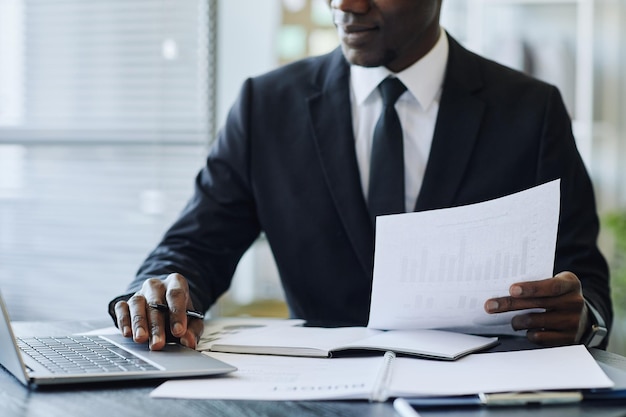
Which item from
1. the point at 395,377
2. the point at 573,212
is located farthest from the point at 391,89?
the point at 395,377

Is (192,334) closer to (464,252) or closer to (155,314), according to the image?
(155,314)

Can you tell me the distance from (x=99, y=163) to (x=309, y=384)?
95.5 inches

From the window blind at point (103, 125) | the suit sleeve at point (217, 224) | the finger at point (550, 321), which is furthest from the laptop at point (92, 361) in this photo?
the window blind at point (103, 125)

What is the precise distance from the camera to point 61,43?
323cm

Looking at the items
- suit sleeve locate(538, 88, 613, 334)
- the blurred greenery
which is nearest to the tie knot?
→ suit sleeve locate(538, 88, 613, 334)

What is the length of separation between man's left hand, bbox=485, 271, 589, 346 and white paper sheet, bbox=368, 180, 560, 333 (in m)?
0.02

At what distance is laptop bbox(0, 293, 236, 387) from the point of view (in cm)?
96

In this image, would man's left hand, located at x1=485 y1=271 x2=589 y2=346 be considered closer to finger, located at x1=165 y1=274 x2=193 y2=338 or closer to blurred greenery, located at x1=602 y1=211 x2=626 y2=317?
finger, located at x1=165 y1=274 x2=193 y2=338

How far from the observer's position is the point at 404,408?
85cm

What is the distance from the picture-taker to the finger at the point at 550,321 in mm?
1222

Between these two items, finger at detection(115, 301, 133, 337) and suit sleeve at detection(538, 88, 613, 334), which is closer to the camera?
finger at detection(115, 301, 133, 337)

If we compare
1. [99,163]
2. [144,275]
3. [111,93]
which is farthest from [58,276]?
[144,275]

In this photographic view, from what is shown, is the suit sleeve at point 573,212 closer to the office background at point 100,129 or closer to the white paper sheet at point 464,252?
the white paper sheet at point 464,252

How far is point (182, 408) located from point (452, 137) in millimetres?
929
